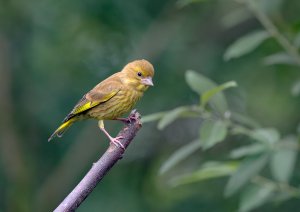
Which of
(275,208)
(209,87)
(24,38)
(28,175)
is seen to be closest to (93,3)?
(24,38)

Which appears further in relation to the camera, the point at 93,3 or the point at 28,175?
the point at 28,175

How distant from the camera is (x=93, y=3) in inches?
319

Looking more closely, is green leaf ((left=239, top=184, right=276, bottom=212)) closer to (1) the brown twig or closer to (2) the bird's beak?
(2) the bird's beak

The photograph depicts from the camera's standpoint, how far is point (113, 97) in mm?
4988

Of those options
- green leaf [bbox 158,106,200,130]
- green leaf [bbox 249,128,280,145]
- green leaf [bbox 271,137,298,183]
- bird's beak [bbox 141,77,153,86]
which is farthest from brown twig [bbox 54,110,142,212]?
bird's beak [bbox 141,77,153,86]

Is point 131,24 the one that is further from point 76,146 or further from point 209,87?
point 209,87

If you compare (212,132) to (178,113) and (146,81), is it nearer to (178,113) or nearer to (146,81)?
(178,113)

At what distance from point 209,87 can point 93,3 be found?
3.69m

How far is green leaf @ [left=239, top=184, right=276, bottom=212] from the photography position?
4871mm

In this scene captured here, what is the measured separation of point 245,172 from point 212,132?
272 millimetres

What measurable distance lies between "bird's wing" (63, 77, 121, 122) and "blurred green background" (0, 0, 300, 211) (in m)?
3.01

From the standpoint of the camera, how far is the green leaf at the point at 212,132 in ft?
14.7

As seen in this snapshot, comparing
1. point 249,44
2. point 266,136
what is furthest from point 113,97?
point 266,136

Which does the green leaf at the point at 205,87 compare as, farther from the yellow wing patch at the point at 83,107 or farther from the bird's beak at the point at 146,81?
the yellow wing patch at the point at 83,107
